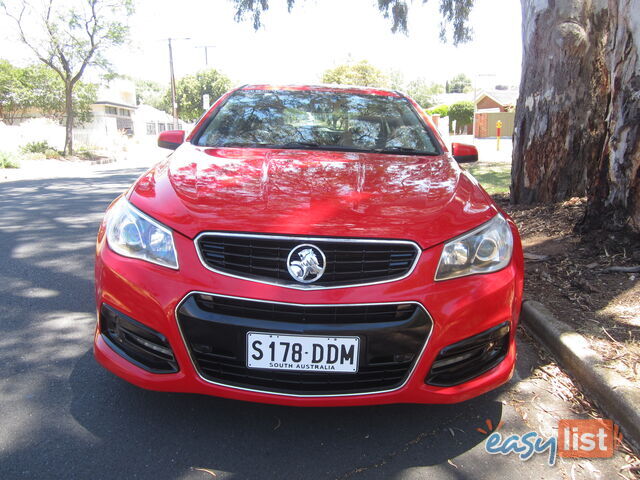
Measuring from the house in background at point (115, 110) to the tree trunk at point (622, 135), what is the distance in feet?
111

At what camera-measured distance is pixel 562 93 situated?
5.42 m

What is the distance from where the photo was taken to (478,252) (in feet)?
6.84

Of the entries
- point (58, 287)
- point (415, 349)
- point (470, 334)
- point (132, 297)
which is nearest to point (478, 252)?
point (470, 334)

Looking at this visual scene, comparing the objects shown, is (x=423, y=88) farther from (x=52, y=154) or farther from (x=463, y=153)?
(x=463, y=153)

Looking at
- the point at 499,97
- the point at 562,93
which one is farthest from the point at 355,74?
the point at 562,93

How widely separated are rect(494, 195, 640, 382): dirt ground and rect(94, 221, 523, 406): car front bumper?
39.5 inches

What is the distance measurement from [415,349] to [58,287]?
301 centimetres

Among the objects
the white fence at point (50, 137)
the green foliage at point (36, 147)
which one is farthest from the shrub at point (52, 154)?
the white fence at point (50, 137)

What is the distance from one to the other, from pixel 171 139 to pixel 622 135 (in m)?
3.22

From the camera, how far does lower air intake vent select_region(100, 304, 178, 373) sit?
197 cm

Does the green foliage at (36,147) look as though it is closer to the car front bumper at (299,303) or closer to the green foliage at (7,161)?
the green foliage at (7,161)

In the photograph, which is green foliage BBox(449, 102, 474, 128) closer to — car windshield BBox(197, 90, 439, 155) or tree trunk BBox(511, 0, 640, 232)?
tree trunk BBox(511, 0, 640, 232)

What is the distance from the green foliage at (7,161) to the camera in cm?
1620

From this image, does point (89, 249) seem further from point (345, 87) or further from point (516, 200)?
point (516, 200)
